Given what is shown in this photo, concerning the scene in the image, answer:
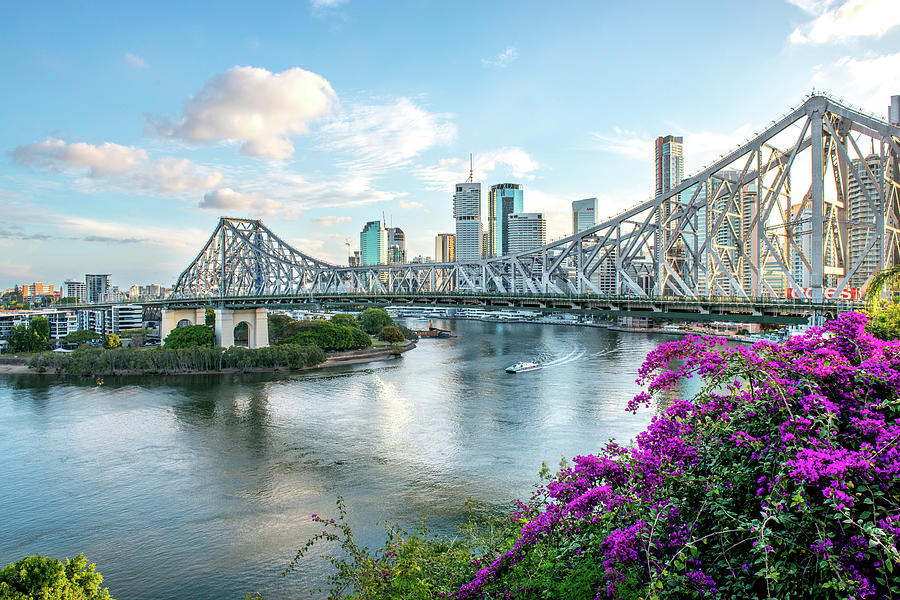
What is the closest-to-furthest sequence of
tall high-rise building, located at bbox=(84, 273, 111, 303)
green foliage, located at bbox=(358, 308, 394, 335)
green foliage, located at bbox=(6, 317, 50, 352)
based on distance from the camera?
green foliage, located at bbox=(6, 317, 50, 352)
green foliage, located at bbox=(358, 308, 394, 335)
tall high-rise building, located at bbox=(84, 273, 111, 303)

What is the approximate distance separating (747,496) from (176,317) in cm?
5018

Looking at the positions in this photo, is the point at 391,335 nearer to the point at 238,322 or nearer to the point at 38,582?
the point at 238,322

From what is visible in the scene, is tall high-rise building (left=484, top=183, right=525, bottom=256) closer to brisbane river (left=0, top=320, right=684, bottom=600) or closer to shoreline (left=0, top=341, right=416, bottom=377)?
shoreline (left=0, top=341, right=416, bottom=377)

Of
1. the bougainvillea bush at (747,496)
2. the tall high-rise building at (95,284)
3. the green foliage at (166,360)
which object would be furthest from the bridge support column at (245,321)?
the tall high-rise building at (95,284)

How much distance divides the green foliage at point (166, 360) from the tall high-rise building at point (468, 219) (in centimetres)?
11292

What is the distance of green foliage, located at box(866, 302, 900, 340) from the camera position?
7441 millimetres

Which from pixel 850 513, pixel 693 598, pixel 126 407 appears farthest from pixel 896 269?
pixel 126 407

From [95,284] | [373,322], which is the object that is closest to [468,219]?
[95,284]

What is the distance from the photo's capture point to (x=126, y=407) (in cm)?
2223

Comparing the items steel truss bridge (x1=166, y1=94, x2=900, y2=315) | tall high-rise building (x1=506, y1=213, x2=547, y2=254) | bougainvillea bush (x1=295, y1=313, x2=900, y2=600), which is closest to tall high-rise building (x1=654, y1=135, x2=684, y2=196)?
tall high-rise building (x1=506, y1=213, x2=547, y2=254)

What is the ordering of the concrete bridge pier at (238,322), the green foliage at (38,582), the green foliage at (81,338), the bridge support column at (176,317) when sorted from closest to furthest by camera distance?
the green foliage at (38,582) → the concrete bridge pier at (238,322) → the green foliage at (81,338) → the bridge support column at (176,317)

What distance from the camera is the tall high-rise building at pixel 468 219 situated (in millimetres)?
146375

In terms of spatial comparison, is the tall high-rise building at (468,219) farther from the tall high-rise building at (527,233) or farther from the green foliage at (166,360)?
the green foliage at (166,360)

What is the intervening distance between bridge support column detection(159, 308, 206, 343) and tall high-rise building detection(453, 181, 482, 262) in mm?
96951
